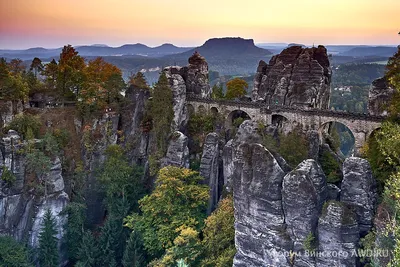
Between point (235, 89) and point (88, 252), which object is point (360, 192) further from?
point (235, 89)

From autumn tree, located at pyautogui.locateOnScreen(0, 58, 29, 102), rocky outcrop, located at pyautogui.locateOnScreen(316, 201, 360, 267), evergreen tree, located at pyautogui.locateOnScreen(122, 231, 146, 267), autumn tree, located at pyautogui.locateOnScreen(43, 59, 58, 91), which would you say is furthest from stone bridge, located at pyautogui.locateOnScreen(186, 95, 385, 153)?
autumn tree, located at pyautogui.locateOnScreen(0, 58, 29, 102)

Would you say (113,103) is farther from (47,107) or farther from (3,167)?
(3,167)

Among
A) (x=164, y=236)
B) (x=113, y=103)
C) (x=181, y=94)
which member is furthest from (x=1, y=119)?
(x=164, y=236)

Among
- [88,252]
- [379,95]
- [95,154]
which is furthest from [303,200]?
[95,154]

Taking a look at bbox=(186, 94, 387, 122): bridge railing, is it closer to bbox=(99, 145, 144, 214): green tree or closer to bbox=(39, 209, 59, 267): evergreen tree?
bbox=(99, 145, 144, 214): green tree

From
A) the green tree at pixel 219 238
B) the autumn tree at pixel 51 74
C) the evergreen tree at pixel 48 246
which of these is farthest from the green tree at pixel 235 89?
the evergreen tree at pixel 48 246

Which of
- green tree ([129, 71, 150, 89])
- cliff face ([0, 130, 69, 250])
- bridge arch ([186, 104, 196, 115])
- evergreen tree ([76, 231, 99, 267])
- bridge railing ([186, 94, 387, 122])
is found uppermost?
green tree ([129, 71, 150, 89])
